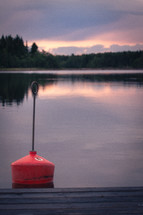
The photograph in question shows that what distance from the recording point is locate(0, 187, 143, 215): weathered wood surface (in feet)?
15.4

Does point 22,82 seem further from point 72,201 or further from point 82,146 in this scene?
point 72,201

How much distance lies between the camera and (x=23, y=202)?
5039 mm

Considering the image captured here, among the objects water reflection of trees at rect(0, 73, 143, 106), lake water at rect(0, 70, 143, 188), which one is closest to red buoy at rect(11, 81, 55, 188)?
lake water at rect(0, 70, 143, 188)

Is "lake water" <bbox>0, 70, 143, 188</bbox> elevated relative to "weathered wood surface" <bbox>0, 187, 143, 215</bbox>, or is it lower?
lower

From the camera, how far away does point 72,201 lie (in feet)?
16.7

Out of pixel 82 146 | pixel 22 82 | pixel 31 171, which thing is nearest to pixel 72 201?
pixel 31 171

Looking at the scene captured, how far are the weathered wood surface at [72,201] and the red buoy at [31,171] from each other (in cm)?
77

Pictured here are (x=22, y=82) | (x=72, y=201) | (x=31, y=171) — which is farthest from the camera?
(x=22, y=82)

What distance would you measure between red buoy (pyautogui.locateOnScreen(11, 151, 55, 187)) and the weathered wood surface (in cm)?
77

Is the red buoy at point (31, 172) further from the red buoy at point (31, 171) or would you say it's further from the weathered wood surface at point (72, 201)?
the weathered wood surface at point (72, 201)

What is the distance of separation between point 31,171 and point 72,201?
1.47 meters

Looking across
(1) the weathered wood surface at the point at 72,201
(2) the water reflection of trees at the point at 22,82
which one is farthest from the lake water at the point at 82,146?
(2) the water reflection of trees at the point at 22,82

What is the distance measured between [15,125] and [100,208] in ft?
34.5

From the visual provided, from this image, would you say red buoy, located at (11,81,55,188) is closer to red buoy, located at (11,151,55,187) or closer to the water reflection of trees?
red buoy, located at (11,151,55,187)
